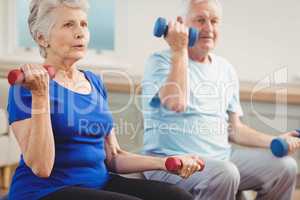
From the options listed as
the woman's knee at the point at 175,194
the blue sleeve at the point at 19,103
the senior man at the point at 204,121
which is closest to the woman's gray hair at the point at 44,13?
the blue sleeve at the point at 19,103

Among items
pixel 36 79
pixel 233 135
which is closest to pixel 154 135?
pixel 233 135

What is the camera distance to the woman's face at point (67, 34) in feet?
4.64

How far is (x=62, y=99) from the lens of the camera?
1370 mm

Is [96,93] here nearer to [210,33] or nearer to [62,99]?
[62,99]

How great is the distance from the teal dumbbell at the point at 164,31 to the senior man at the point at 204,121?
0.02m

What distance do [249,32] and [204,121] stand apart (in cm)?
145

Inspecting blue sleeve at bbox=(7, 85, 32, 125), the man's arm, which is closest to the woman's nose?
blue sleeve at bbox=(7, 85, 32, 125)

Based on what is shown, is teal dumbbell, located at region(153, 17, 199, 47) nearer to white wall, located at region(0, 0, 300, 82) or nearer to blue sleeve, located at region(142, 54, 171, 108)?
blue sleeve, located at region(142, 54, 171, 108)

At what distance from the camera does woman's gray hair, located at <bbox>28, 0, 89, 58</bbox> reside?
1400 millimetres

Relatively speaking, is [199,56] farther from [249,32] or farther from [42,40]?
[249,32]

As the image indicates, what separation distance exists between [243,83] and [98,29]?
3.01ft

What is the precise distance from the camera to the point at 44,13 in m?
1.40

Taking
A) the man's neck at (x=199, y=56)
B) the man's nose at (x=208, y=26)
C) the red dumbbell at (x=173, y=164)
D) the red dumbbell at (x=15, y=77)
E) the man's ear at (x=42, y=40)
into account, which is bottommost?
the red dumbbell at (x=173, y=164)

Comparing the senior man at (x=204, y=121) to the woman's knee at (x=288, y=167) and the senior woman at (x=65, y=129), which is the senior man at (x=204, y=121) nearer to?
the woman's knee at (x=288, y=167)
